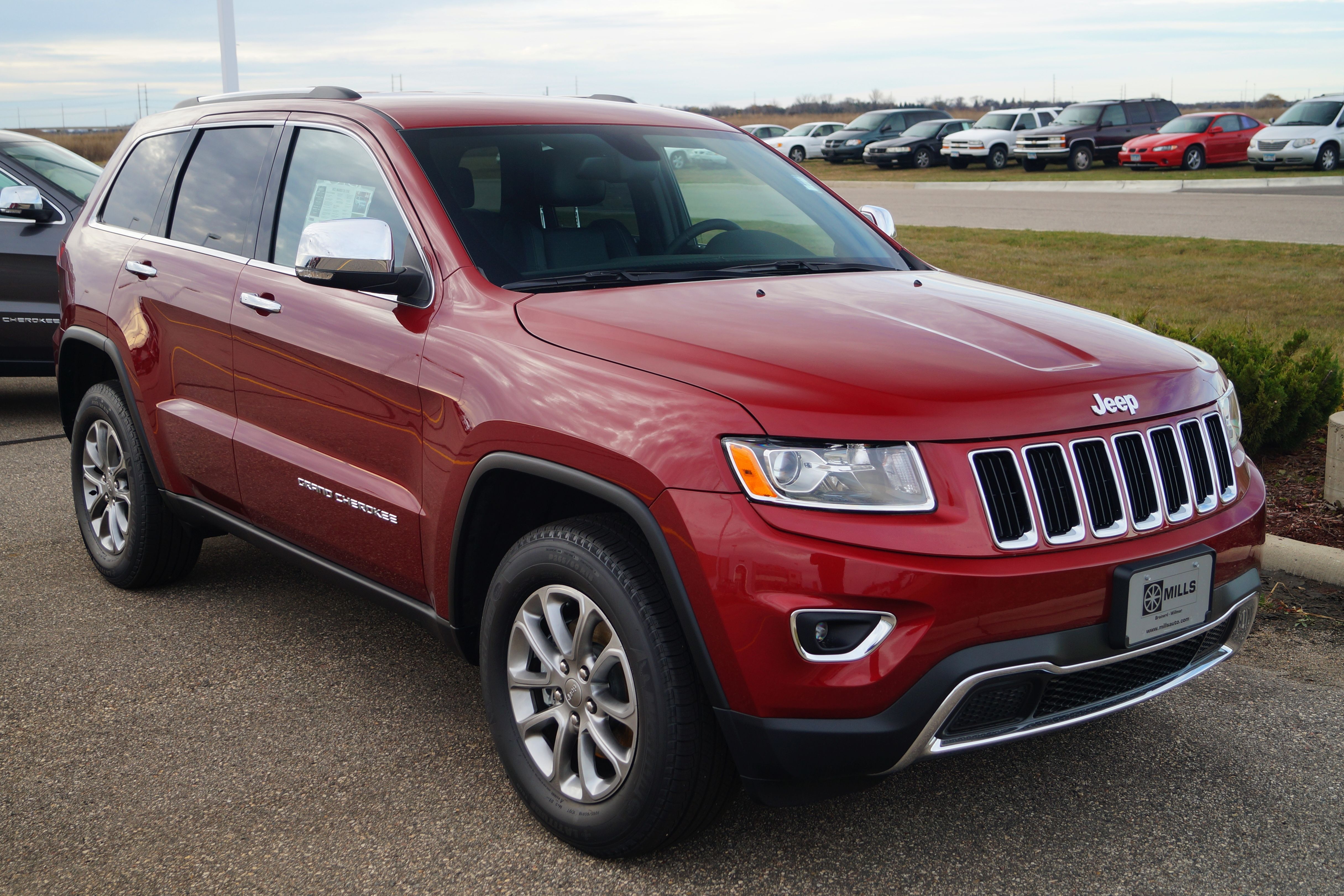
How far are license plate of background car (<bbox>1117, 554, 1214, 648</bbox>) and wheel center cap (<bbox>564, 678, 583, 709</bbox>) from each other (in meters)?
1.24

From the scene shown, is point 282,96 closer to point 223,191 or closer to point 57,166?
point 223,191

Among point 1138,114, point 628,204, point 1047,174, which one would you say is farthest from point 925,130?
point 628,204

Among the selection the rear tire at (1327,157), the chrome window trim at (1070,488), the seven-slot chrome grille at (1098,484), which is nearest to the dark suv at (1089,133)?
the rear tire at (1327,157)

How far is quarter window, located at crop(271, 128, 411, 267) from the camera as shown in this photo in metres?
3.56

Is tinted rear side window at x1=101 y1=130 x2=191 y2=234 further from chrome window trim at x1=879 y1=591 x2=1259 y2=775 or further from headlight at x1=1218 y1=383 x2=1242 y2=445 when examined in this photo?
headlight at x1=1218 y1=383 x2=1242 y2=445

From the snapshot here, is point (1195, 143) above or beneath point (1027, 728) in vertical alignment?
above

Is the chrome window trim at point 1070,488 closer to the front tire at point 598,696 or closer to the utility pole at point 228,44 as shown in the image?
the front tire at point 598,696

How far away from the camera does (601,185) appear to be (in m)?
3.85

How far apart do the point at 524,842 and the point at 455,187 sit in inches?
71.1

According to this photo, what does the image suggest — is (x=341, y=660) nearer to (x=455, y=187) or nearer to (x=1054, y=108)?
(x=455, y=187)

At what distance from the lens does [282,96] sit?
422 centimetres

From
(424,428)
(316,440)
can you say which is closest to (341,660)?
(316,440)

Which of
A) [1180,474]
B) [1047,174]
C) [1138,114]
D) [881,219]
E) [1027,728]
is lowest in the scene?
[1027,728]

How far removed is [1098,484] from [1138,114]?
34.2 metres
